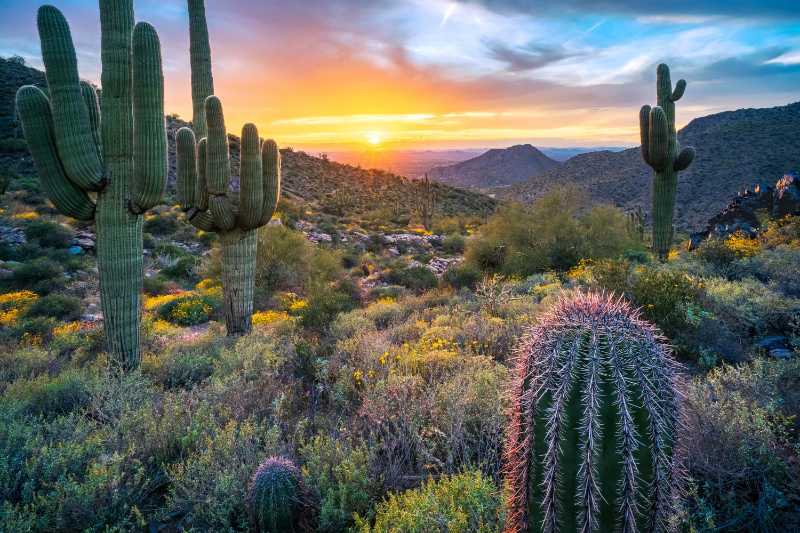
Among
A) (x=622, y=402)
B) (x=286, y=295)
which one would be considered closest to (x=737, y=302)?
(x=622, y=402)

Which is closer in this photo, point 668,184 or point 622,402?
point 622,402

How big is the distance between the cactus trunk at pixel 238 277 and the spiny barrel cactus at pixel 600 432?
7300 mm

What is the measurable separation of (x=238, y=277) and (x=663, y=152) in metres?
13.9

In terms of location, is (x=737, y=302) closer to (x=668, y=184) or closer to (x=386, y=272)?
(x=668, y=184)

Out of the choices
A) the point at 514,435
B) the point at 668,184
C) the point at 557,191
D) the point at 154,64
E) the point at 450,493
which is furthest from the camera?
the point at 557,191

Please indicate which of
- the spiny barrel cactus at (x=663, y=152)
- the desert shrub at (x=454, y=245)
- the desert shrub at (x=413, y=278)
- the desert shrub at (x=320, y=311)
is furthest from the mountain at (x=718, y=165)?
the desert shrub at (x=320, y=311)

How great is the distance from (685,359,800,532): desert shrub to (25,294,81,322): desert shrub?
1296cm

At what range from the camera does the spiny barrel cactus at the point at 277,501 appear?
134 inches

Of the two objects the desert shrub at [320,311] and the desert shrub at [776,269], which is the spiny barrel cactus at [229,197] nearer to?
the desert shrub at [320,311]

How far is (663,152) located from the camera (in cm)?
1455

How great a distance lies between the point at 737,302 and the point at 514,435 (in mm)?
6738

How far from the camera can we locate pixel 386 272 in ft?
56.9

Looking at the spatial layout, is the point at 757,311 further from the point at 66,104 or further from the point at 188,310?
the point at 188,310

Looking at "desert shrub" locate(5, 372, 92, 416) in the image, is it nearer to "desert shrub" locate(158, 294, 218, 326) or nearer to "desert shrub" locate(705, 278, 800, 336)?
"desert shrub" locate(158, 294, 218, 326)
